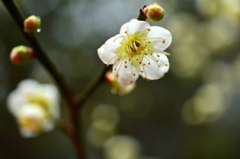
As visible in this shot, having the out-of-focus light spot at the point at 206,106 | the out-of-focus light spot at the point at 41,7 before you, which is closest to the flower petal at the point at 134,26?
the out-of-focus light spot at the point at 206,106

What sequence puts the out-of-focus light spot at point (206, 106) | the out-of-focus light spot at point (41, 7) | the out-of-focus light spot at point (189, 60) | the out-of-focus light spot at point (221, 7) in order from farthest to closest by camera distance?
the out-of-focus light spot at point (41, 7) → the out-of-focus light spot at point (189, 60) → the out-of-focus light spot at point (206, 106) → the out-of-focus light spot at point (221, 7)

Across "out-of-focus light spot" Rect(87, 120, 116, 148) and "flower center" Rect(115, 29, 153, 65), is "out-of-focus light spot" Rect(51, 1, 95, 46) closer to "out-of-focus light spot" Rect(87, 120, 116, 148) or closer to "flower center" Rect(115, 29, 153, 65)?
"out-of-focus light spot" Rect(87, 120, 116, 148)

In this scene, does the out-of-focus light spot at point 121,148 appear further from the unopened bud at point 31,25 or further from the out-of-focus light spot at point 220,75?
the unopened bud at point 31,25

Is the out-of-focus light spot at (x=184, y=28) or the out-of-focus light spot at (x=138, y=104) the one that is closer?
the out-of-focus light spot at (x=184, y=28)

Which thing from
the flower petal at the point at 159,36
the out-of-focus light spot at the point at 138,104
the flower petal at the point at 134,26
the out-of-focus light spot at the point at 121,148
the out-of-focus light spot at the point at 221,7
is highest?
the flower petal at the point at 134,26

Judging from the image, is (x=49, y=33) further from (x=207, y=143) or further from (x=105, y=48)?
(x=105, y=48)

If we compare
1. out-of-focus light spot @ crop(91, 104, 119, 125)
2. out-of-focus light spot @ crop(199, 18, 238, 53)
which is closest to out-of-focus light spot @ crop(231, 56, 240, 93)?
out-of-focus light spot @ crop(199, 18, 238, 53)

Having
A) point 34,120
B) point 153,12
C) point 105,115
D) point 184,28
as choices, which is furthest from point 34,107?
point 184,28
